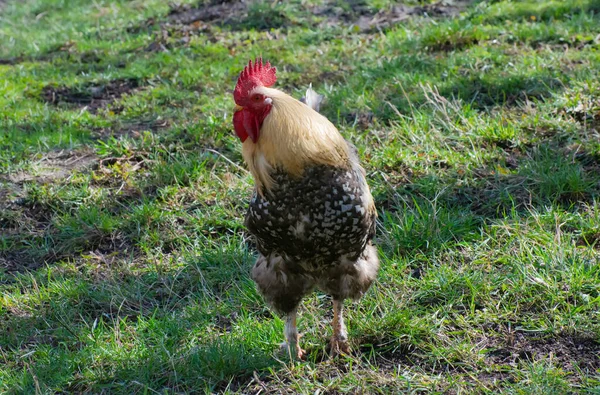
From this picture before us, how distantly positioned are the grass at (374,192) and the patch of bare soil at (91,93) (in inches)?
1.0

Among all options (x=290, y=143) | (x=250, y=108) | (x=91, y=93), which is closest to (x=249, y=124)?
(x=250, y=108)

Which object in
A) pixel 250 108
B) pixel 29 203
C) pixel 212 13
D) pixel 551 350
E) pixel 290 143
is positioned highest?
pixel 250 108

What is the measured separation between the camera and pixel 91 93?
7020mm

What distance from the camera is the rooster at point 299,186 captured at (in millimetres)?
3209

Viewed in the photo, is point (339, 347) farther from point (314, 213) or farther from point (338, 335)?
point (314, 213)

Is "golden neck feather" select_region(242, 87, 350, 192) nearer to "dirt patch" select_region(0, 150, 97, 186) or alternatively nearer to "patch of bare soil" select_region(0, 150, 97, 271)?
"patch of bare soil" select_region(0, 150, 97, 271)

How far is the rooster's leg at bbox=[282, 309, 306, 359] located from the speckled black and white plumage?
82 mm

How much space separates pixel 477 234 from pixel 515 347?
100 centimetres

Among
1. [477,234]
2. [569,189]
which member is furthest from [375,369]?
[569,189]

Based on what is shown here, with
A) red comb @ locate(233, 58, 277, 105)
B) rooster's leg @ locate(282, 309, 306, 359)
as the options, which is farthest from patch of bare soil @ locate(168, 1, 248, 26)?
rooster's leg @ locate(282, 309, 306, 359)

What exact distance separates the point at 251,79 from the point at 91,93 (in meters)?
4.12

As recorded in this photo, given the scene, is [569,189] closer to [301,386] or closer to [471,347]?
[471,347]

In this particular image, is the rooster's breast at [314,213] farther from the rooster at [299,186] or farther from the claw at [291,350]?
the claw at [291,350]

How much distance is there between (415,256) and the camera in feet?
14.2
